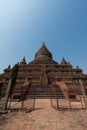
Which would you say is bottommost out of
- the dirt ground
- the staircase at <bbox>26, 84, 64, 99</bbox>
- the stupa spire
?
the dirt ground

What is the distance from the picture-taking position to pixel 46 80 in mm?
22156

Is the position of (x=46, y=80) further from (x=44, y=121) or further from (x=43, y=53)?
(x=43, y=53)

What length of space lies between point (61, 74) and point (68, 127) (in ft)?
54.4

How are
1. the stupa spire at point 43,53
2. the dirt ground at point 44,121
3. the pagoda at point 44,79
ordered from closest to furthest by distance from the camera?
the dirt ground at point 44,121 → the pagoda at point 44,79 → the stupa spire at point 43,53

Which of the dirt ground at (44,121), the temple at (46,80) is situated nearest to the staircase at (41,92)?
the temple at (46,80)

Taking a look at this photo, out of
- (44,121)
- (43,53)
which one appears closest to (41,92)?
(44,121)

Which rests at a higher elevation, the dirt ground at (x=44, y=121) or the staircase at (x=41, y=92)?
the staircase at (x=41, y=92)

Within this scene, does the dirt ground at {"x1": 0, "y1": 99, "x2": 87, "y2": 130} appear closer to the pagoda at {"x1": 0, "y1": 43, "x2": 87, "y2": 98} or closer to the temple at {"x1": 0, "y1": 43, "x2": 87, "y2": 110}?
the temple at {"x1": 0, "y1": 43, "x2": 87, "y2": 110}

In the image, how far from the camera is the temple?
1792 cm

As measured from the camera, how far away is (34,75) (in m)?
23.5

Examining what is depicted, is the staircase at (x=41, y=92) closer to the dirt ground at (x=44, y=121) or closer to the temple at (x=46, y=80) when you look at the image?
the temple at (x=46, y=80)

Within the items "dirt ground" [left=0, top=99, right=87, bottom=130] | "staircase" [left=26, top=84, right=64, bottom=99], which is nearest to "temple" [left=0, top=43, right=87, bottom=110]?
"staircase" [left=26, top=84, right=64, bottom=99]

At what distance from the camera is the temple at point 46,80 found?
17923 mm

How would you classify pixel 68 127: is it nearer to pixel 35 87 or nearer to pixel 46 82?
→ pixel 35 87
